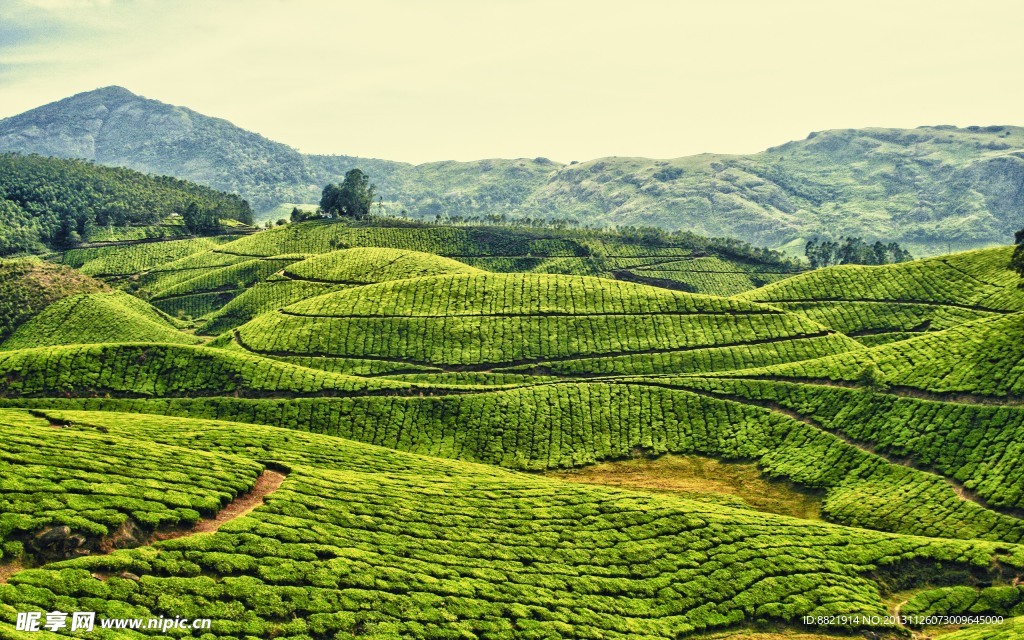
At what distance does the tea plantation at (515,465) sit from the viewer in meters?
44.9

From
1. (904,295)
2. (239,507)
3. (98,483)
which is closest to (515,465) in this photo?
(239,507)

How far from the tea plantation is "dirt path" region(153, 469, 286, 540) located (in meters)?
0.36

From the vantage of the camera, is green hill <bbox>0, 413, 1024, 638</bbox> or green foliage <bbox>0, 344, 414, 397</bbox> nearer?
green hill <bbox>0, 413, 1024, 638</bbox>

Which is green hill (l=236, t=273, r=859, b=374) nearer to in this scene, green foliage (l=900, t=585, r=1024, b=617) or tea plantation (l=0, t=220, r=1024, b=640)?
tea plantation (l=0, t=220, r=1024, b=640)

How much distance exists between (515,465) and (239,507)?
4162cm

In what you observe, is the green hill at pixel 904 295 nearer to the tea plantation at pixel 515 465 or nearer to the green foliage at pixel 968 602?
the tea plantation at pixel 515 465

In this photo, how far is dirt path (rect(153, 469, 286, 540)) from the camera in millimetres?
47969

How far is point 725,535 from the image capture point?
6269 centimetres

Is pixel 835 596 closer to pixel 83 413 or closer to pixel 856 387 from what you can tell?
pixel 856 387

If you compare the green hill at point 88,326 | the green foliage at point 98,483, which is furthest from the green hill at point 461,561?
the green hill at point 88,326

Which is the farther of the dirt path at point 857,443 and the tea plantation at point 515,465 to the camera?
the dirt path at point 857,443

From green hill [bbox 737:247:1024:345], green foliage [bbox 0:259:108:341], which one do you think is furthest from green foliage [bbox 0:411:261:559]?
green hill [bbox 737:247:1024:345]

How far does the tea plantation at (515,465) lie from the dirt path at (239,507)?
357 mm

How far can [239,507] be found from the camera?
54469 mm
